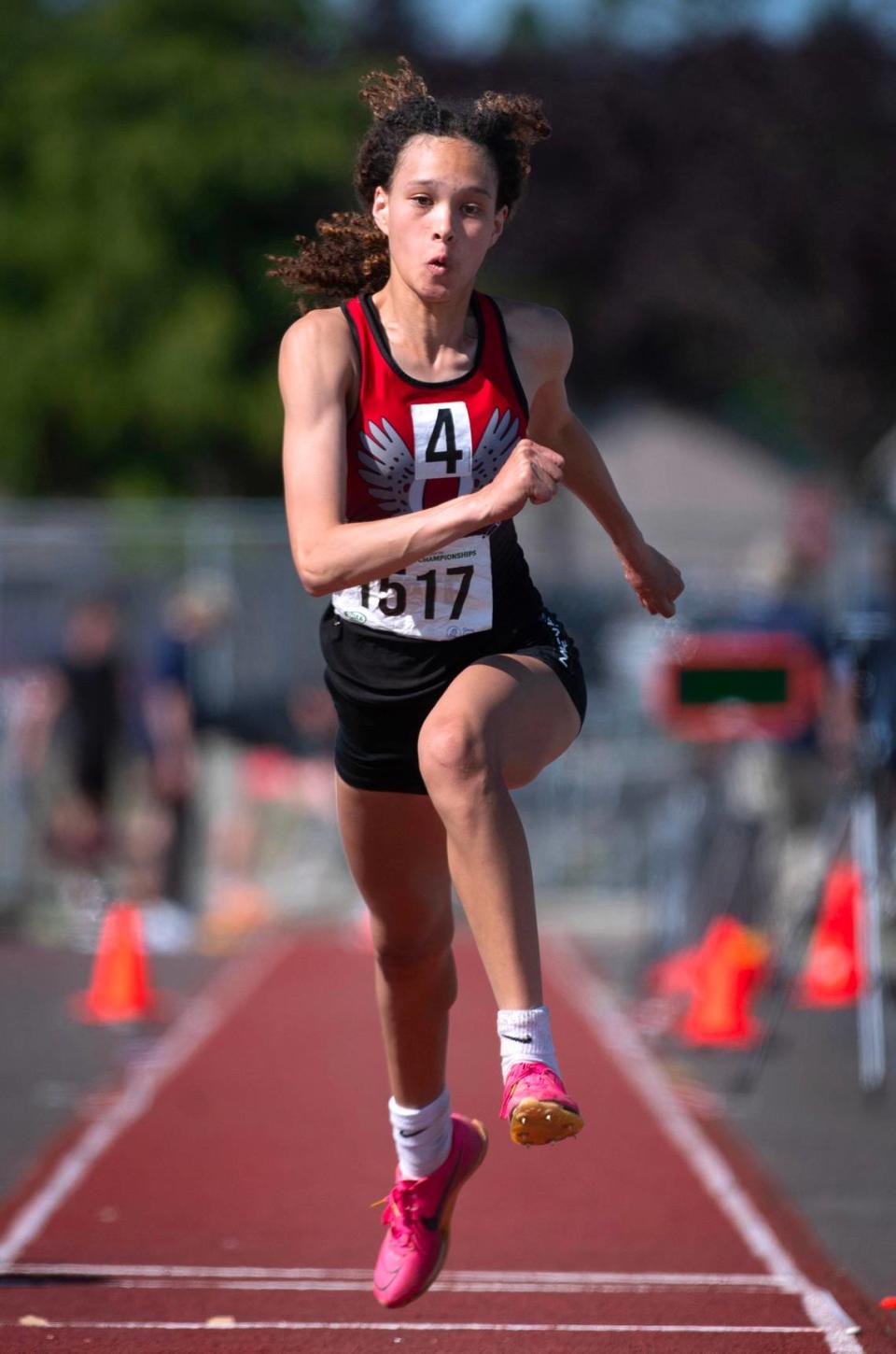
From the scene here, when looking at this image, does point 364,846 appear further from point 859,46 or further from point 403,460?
point 859,46

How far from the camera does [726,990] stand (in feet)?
33.2

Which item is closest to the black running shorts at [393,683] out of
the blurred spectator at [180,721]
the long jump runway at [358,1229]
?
the long jump runway at [358,1229]

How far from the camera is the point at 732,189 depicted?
3083 cm

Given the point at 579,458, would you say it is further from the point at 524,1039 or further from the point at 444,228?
the point at 524,1039

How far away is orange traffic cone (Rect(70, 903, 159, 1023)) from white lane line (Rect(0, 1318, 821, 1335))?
6.09 metres

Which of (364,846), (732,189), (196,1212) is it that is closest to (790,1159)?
(196,1212)

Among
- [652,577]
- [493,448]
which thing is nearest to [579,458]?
[652,577]

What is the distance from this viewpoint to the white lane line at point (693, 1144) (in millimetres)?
5258

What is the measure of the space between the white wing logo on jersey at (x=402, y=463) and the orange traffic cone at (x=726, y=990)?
5889mm

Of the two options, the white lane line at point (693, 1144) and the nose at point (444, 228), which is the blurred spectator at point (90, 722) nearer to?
the white lane line at point (693, 1144)

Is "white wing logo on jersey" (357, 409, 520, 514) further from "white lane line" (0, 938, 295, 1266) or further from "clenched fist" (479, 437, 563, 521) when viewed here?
"white lane line" (0, 938, 295, 1266)

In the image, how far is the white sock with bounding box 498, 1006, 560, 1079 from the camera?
4.26m

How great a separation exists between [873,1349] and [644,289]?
2813cm

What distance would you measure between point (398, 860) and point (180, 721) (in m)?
10.8
